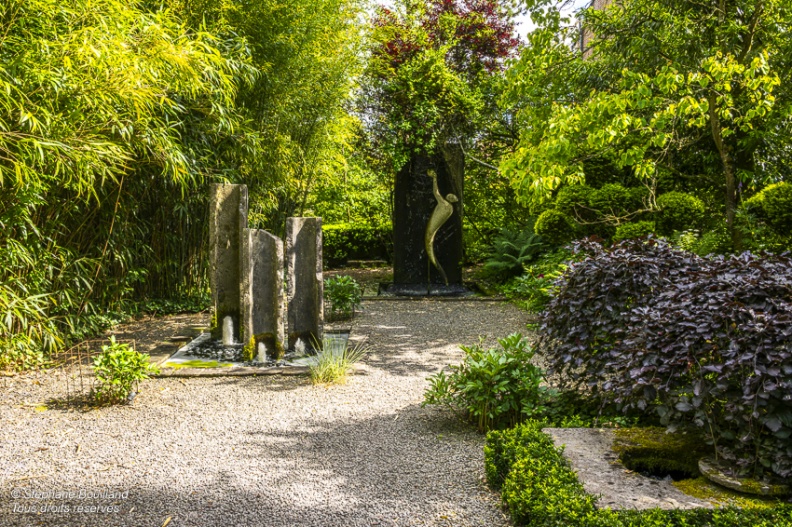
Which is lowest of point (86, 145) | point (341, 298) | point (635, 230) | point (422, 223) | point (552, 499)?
point (552, 499)

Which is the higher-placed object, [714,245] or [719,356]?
[714,245]

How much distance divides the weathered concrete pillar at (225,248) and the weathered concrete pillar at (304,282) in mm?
512

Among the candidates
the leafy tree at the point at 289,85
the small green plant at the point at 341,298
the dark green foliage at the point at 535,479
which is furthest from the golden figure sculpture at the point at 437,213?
the dark green foliage at the point at 535,479

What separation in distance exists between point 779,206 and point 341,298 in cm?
431

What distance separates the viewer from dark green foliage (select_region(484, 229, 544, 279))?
897 centimetres

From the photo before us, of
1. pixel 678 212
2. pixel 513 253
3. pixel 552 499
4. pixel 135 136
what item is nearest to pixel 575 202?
pixel 678 212

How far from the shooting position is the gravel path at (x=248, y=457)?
243cm

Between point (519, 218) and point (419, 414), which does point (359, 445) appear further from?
point (519, 218)

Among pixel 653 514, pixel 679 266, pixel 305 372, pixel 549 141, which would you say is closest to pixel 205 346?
pixel 305 372

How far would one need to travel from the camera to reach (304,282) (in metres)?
5.07

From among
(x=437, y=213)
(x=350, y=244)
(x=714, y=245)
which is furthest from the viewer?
(x=350, y=244)

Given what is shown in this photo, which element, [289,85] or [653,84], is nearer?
[653,84]

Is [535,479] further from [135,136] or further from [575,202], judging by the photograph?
[575,202]

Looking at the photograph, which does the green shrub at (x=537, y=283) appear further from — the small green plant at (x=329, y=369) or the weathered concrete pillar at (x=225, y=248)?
the weathered concrete pillar at (x=225, y=248)
